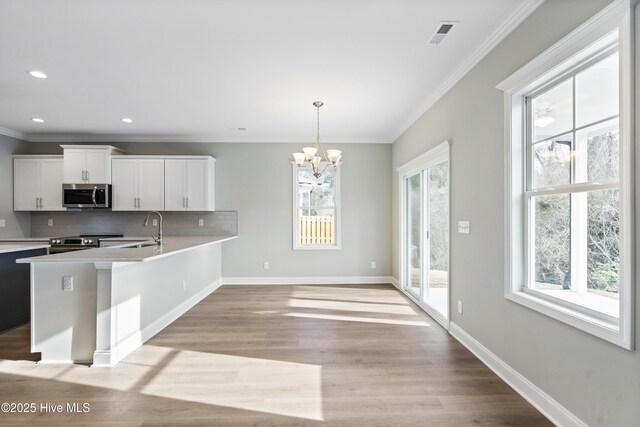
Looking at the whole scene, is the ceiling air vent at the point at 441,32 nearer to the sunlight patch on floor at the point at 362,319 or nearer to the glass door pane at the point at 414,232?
the glass door pane at the point at 414,232

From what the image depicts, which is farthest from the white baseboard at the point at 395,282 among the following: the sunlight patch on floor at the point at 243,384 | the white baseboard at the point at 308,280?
the sunlight patch on floor at the point at 243,384

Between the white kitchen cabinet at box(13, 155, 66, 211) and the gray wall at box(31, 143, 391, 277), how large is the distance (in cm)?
48

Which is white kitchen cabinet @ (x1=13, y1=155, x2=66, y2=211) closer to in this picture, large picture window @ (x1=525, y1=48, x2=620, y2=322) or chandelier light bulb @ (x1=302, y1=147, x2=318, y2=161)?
chandelier light bulb @ (x1=302, y1=147, x2=318, y2=161)

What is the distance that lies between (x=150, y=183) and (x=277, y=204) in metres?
2.16

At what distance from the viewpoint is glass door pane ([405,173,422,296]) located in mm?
4617

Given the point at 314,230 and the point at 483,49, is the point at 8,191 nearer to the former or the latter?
the point at 314,230

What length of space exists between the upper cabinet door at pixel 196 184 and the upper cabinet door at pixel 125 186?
88cm

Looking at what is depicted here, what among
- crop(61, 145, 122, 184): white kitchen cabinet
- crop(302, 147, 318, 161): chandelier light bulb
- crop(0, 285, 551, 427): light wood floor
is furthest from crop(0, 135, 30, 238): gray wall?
crop(302, 147, 318, 161): chandelier light bulb

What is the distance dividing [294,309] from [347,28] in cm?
333

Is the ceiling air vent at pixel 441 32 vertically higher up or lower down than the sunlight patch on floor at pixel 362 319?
higher up

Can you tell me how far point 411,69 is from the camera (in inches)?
123

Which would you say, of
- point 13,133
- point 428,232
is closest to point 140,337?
point 428,232

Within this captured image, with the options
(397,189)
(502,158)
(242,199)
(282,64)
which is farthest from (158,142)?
(502,158)

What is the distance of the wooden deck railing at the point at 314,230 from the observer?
588cm
